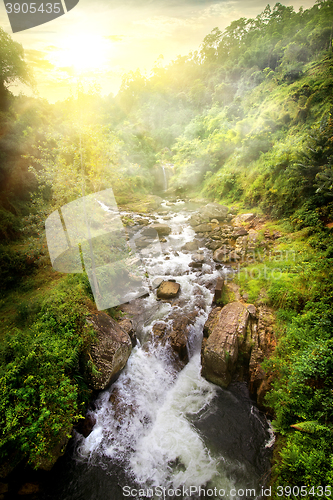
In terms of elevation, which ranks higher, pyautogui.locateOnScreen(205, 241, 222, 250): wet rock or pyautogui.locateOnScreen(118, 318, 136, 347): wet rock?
pyautogui.locateOnScreen(118, 318, 136, 347): wet rock

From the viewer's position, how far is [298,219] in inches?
443

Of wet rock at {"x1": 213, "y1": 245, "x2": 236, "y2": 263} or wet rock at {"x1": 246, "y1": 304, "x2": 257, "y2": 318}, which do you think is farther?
wet rock at {"x1": 213, "y1": 245, "x2": 236, "y2": 263}

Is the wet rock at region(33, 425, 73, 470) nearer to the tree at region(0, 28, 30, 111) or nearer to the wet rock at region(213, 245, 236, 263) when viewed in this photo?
the wet rock at region(213, 245, 236, 263)

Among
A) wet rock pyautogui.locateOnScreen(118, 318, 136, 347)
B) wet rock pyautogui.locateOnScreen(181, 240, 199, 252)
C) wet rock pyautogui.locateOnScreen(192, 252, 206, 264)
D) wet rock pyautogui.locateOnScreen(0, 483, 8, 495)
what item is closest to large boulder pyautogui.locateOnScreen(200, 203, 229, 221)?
wet rock pyautogui.locateOnScreen(181, 240, 199, 252)

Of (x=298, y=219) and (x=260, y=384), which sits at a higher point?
(x=298, y=219)

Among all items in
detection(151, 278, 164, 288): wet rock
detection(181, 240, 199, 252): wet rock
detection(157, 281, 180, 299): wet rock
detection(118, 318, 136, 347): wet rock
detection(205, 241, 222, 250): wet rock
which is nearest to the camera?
detection(118, 318, 136, 347): wet rock

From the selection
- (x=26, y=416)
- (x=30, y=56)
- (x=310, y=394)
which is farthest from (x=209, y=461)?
(x=30, y=56)

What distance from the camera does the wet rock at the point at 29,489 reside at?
4.54 m

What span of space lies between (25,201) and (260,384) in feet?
56.1

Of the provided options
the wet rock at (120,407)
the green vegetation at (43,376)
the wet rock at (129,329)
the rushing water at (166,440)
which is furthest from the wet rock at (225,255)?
the wet rock at (120,407)

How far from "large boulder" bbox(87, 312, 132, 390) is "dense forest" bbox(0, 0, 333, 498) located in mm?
314

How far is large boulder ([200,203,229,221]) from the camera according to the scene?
19094 mm

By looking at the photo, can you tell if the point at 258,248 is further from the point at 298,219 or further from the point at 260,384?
the point at 260,384

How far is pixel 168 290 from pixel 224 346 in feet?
14.6
